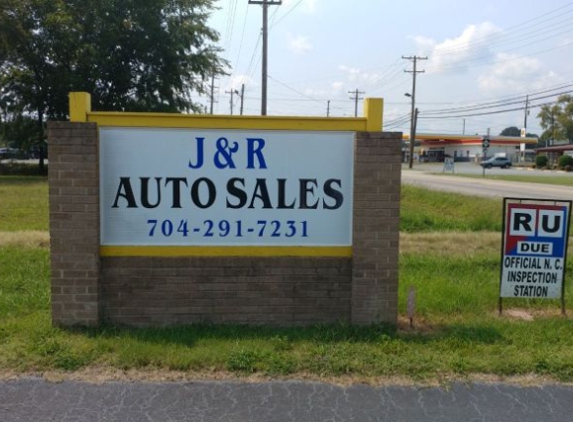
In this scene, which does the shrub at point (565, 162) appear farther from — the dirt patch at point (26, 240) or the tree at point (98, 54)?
the dirt patch at point (26, 240)

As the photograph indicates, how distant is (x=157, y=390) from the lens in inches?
162

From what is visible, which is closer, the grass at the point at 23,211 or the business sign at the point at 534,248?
the business sign at the point at 534,248

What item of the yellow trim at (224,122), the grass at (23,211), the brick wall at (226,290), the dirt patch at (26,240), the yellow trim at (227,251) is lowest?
the grass at (23,211)

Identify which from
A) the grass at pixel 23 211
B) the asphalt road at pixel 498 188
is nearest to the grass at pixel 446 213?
the asphalt road at pixel 498 188

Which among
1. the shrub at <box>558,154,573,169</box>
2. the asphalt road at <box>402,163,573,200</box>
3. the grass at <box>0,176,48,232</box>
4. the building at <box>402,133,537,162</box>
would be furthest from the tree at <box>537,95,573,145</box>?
the grass at <box>0,176,48,232</box>

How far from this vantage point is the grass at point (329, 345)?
4.48 m

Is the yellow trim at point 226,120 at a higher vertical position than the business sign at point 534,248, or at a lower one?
higher

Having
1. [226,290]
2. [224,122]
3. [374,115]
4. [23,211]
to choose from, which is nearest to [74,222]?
[226,290]

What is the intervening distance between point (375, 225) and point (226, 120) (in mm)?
1738

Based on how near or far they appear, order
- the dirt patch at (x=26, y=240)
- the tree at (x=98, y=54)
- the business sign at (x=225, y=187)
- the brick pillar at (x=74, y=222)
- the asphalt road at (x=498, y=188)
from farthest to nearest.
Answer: the tree at (x=98, y=54)
the asphalt road at (x=498, y=188)
the dirt patch at (x=26, y=240)
the business sign at (x=225, y=187)
the brick pillar at (x=74, y=222)

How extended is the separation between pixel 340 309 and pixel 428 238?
250 inches

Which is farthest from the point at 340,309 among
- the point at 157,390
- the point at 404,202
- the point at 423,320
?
the point at 404,202

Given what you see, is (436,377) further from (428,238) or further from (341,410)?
(428,238)

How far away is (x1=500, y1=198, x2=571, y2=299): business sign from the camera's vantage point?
6102mm
